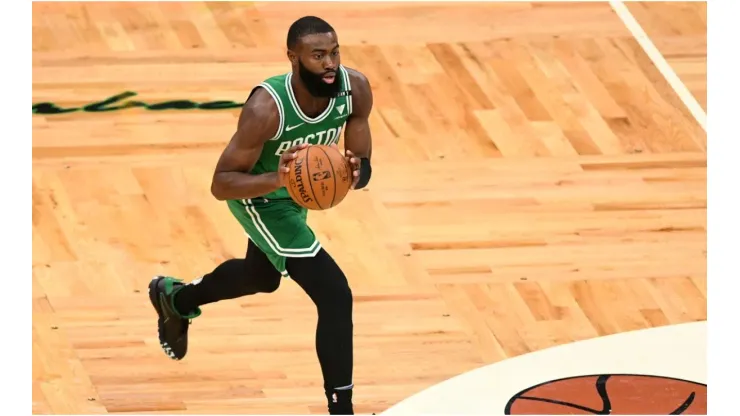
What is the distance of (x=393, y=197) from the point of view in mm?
11188

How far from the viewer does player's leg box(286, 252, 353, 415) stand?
7.95 meters

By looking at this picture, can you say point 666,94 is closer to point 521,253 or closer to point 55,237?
point 521,253

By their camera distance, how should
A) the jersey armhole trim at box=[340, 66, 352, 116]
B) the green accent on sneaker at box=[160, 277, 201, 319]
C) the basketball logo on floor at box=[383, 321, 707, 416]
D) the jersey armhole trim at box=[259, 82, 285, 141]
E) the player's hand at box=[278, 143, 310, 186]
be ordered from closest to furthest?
the player's hand at box=[278, 143, 310, 186], the jersey armhole trim at box=[259, 82, 285, 141], the jersey armhole trim at box=[340, 66, 352, 116], the basketball logo on floor at box=[383, 321, 707, 416], the green accent on sneaker at box=[160, 277, 201, 319]

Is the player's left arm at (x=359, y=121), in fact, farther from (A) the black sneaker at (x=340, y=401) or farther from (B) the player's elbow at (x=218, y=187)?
(A) the black sneaker at (x=340, y=401)

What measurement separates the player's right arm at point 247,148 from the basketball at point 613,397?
178 centimetres

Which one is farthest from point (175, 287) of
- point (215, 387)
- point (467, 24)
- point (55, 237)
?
point (467, 24)

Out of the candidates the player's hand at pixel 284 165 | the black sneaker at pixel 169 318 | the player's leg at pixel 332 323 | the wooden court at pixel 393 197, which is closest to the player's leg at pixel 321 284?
the player's leg at pixel 332 323

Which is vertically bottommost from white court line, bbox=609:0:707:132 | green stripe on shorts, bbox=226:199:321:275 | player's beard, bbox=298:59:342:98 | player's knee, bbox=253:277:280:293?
white court line, bbox=609:0:707:132

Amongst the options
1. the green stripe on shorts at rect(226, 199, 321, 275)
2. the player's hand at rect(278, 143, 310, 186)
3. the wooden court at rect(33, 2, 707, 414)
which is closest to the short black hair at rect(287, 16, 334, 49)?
the player's hand at rect(278, 143, 310, 186)

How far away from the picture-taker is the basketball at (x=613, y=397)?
27.8ft

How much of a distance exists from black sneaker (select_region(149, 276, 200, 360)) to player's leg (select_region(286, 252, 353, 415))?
46.6 inches

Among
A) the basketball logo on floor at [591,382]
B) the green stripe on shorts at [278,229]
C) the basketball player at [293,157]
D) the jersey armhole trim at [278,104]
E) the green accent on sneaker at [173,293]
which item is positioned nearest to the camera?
the basketball player at [293,157]

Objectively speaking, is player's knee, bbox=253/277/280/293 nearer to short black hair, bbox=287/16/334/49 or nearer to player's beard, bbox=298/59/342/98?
player's beard, bbox=298/59/342/98

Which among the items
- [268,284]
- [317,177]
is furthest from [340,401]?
[317,177]
